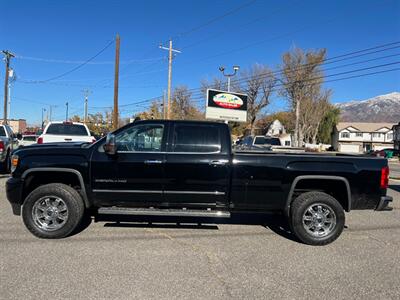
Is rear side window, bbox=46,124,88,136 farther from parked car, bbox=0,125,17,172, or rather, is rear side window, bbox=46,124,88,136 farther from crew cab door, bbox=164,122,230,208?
A: crew cab door, bbox=164,122,230,208

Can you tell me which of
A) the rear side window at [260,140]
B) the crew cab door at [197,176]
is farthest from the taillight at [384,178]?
the rear side window at [260,140]

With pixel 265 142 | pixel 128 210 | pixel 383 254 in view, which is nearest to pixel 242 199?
pixel 128 210

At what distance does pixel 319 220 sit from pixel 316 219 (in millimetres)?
51

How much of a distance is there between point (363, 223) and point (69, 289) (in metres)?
5.84

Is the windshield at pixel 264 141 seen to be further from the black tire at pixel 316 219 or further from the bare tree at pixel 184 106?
the bare tree at pixel 184 106

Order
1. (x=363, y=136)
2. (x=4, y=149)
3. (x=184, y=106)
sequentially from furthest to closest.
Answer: (x=363, y=136), (x=184, y=106), (x=4, y=149)

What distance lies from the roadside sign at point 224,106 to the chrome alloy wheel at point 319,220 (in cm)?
2505

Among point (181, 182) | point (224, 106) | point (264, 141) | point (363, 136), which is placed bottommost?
point (181, 182)

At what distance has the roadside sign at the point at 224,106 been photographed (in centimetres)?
3103

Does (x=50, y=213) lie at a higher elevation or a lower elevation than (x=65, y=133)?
lower

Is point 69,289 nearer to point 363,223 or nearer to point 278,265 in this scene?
point 278,265

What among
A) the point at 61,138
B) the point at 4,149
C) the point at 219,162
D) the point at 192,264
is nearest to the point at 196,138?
the point at 219,162

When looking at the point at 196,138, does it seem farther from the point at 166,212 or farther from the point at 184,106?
the point at 184,106

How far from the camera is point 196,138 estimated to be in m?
6.12
